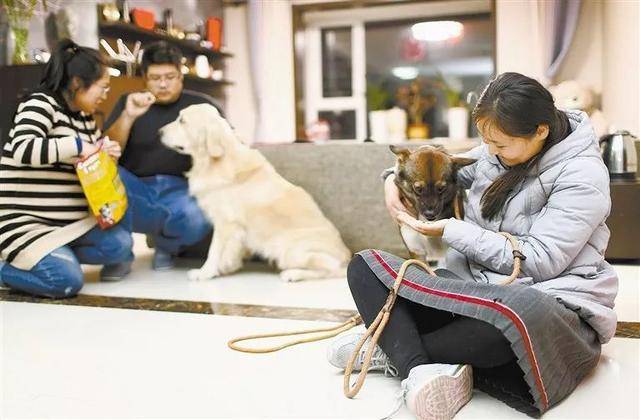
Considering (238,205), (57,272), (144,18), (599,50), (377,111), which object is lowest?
(57,272)

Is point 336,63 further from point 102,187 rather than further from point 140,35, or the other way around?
point 102,187

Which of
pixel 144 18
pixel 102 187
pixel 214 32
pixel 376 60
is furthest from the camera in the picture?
pixel 376 60

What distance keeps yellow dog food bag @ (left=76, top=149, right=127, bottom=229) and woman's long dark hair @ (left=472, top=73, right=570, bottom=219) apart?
72.8 inches

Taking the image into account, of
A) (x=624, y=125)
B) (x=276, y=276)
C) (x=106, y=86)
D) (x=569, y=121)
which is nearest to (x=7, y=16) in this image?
(x=106, y=86)

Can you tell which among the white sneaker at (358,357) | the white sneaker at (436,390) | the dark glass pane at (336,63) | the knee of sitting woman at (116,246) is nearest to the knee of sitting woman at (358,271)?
the white sneaker at (358,357)

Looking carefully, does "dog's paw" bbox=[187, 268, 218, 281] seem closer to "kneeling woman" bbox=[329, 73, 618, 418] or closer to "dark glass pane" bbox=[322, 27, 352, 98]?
"kneeling woman" bbox=[329, 73, 618, 418]

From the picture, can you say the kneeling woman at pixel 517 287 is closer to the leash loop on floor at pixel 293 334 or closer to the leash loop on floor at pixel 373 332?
the leash loop on floor at pixel 373 332

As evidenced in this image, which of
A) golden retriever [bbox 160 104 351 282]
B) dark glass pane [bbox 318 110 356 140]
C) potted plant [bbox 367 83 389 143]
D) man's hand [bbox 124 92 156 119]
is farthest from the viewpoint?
dark glass pane [bbox 318 110 356 140]

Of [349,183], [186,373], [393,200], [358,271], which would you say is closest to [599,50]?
[349,183]

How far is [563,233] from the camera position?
141 cm

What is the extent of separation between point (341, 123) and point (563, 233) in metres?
6.24

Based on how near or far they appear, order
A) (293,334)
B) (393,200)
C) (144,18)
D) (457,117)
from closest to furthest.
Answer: (293,334), (393,200), (144,18), (457,117)

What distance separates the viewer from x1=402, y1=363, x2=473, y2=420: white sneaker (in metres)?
1.28

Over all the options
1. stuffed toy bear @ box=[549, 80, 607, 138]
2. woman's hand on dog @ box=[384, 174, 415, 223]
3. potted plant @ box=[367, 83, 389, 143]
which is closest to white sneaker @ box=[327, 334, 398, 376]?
woman's hand on dog @ box=[384, 174, 415, 223]
